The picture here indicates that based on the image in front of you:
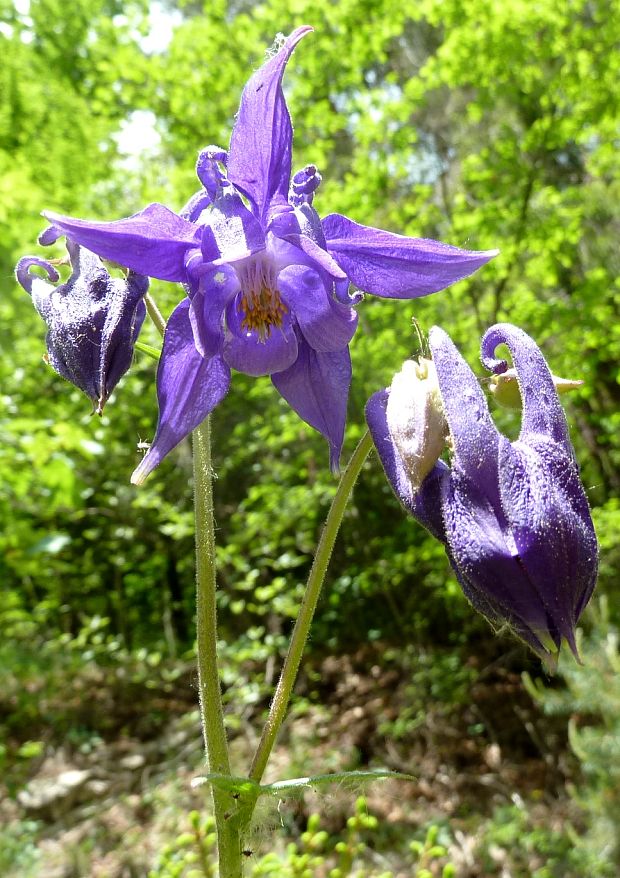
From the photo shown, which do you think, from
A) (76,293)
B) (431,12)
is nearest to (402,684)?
(431,12)

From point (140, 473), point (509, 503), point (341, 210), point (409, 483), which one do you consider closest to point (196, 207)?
point (140, 473)

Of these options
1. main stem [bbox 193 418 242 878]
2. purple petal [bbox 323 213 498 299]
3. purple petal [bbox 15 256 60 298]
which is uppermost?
purple petal [bbox 15 256 60 298]

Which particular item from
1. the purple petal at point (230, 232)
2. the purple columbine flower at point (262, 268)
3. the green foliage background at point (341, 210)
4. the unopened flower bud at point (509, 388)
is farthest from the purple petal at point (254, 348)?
the green foliage background at point (341, 210)

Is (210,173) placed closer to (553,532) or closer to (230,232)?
A: (230,232)

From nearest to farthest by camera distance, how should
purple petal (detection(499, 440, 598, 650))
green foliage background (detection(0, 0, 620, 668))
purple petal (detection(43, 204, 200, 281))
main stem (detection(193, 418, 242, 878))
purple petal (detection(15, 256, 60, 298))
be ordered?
purple petal (detection(499, 440, 598, 650)) < purple petal (detection(43, 204, 200, 281)) < main stem (detection(193, 418, 242, 878)) < purple petal (detection(15, 256, 60, 298)) < green foliage background (detection(0, 0, 620, 668))

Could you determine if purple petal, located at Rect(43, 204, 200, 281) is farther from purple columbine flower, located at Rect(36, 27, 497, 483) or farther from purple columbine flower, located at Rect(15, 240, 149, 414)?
purple columbine flower, located at Rect(15, 240, 149, 414)

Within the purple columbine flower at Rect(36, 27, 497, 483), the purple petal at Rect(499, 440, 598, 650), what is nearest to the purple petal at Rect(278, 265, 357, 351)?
the purple columbine flower at Rect(36, 27, 497, 483)
